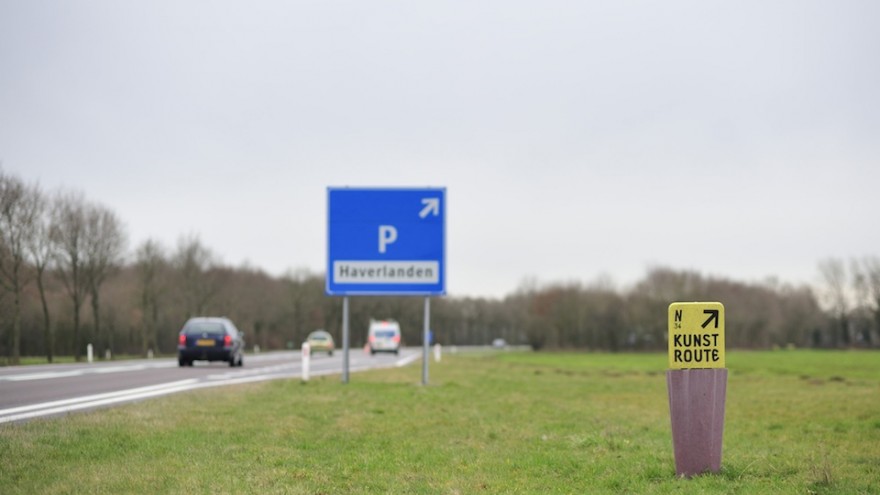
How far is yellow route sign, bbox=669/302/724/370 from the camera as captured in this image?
792cm

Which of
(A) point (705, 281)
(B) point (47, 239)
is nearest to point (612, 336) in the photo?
(A) point (705, 281)

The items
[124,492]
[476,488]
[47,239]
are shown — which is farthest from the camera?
[47,239]

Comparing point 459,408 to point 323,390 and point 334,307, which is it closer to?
point 323,390

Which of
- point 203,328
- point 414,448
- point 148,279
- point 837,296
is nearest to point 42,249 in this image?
point 148,279

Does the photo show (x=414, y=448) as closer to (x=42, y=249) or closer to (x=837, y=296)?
(x=42, y=249)

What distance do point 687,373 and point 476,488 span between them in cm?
204

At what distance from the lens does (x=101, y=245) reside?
5731cm

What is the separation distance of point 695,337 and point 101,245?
54500 mm

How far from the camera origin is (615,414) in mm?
15492

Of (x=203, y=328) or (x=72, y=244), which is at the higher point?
(x=72, y=244)

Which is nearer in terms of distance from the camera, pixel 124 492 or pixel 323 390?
pixel 124 492

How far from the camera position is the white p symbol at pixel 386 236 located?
909 inches

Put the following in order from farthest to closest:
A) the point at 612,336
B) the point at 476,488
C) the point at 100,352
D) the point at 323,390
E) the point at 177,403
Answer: the point at 612,336
the point at 100,352
the point at 323,390
the point at 177,403
the point at 476,488

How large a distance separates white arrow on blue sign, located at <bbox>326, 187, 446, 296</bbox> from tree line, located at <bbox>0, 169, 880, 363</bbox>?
1753 cm
